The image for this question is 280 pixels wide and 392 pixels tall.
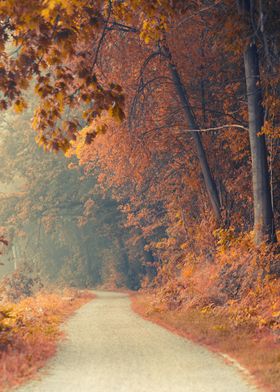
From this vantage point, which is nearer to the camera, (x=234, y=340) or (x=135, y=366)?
(x=135, y=366)

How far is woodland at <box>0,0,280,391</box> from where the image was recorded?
8.66 m

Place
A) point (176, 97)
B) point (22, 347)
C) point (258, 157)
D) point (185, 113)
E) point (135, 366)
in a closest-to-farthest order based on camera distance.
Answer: point (135, 366) → point (22, 347) → point (258, 157) → point (185, 113) → point (176, 97)

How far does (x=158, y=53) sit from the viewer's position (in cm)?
1880

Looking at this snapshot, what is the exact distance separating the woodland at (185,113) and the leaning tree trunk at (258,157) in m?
0.03

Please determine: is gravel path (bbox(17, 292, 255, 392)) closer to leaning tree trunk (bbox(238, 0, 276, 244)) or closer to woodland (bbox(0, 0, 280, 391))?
woodland (bbox(0, 0, 280, 391))

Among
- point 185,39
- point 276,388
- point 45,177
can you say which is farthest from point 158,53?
point 45,177

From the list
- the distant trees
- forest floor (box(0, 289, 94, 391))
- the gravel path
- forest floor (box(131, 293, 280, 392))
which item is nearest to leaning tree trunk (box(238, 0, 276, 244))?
the distant trees

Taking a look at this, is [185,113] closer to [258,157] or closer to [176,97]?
[176,97]

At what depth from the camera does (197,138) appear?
19609 mm

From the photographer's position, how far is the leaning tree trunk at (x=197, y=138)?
760 inches

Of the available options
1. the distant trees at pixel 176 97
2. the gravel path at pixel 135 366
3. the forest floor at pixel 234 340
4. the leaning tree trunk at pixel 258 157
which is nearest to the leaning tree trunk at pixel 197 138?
the distant trees at pixel 176 97

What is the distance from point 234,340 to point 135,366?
2673 millimetres

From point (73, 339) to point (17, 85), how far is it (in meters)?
7.07

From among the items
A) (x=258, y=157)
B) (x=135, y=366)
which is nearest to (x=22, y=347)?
(x=135, y=366)
